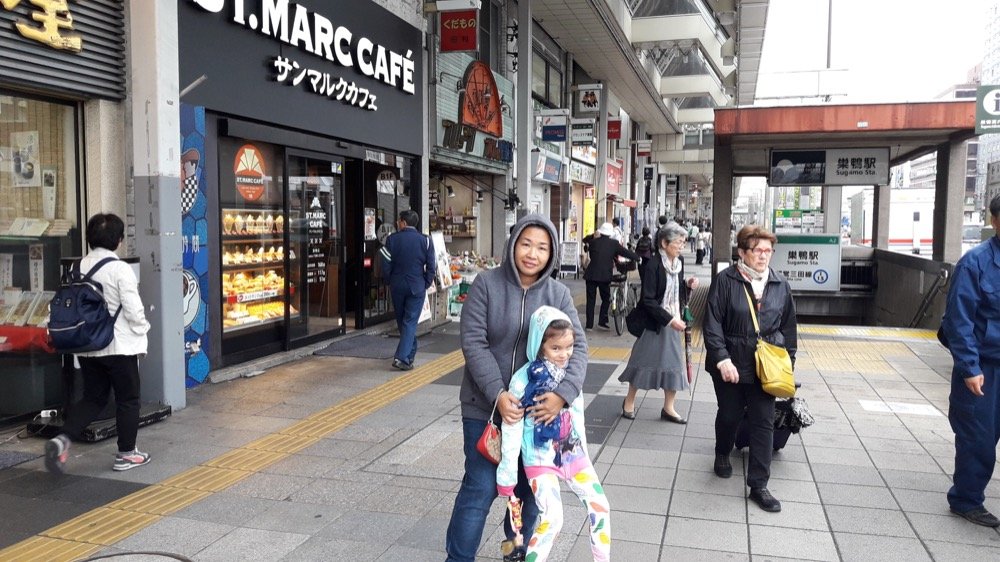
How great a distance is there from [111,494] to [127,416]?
1.92 feet

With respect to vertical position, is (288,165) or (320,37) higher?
(320,37)

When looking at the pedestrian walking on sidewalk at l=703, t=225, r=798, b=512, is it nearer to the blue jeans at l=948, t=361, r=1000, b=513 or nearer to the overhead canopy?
the blue jeans at l=948, t=361, r=1000, b=513

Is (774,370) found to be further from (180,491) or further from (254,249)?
(254,249)

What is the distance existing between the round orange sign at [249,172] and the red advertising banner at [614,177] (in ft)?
60.3

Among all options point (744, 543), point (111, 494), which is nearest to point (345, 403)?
point (111, 494)

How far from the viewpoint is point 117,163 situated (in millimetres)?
6348

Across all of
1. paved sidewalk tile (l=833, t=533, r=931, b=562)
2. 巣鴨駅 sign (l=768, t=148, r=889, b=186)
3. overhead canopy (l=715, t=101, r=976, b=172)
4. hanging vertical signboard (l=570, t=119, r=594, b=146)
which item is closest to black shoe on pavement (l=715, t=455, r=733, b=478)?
paved sidewalk tile (l=833, t=533, r=931, b=562)

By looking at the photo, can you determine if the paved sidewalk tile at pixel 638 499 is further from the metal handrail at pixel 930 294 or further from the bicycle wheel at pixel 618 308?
→ the metal handrail at pixel 930 294

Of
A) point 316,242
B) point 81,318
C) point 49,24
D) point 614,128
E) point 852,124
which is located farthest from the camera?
point 614,128

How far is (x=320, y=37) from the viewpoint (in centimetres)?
885

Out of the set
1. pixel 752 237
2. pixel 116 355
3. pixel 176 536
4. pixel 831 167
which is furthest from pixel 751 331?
pixel 831 167

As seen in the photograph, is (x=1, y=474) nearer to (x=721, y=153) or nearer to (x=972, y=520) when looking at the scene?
(x=972, y=520)

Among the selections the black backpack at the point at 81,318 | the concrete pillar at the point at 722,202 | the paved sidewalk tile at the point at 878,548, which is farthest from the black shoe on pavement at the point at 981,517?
the concrete pillar at the point at 722,202

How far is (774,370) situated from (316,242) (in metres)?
6.53
